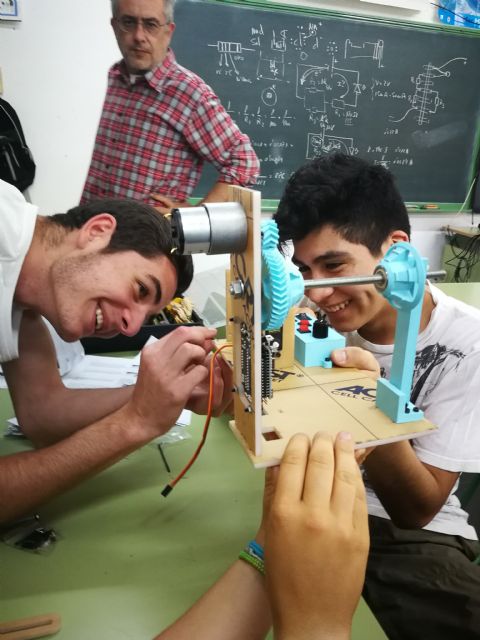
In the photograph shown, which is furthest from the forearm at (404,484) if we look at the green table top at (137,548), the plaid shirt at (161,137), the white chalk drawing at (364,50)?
the white chalk drawing at (364,50)

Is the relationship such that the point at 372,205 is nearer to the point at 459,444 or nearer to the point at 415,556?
the point at 459,444

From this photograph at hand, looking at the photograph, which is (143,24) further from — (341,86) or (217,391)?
(217,391)

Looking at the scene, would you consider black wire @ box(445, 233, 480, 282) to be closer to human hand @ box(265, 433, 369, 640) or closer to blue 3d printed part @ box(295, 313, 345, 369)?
blue 3d printed part @ box(295, 313, 345, 369)

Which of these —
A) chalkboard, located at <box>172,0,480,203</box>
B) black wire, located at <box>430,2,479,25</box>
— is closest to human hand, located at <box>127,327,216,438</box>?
chalkboard, located at <box>172,0,480,203</box>

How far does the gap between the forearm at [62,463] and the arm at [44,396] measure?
0.78 ft

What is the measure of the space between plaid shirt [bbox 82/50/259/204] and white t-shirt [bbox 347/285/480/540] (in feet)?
5.60

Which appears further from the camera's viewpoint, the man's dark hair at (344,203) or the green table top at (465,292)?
the green table top at (465,292)

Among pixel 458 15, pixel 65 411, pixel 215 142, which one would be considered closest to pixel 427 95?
pixel 458 15

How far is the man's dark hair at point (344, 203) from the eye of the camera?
1.21 metres

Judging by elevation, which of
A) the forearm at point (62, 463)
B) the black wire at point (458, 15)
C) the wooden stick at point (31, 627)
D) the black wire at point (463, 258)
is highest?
the black wire at point (458, 15)

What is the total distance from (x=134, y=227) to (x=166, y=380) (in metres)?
0.56

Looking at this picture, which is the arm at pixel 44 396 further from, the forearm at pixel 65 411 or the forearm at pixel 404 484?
the forearm at pixel 404 484

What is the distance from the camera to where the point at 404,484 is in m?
0.97

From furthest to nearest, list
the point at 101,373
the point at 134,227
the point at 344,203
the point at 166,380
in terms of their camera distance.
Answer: the point at 101,373, the point at 134,227, the point at 344,203, the point at 166,380
